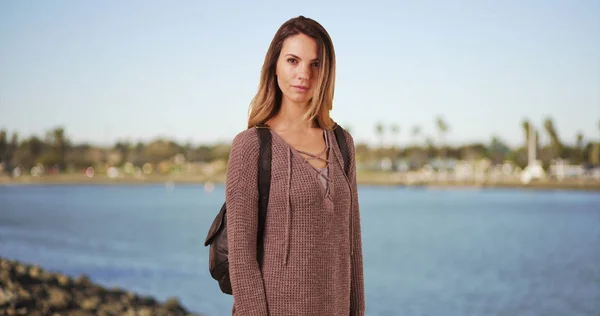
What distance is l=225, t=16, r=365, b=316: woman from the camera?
95.5 inches

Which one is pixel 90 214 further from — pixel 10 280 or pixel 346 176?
pixel 346 176

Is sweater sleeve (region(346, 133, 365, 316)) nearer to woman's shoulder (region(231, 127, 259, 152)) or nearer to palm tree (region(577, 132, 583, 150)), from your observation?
woman's shoulder (region(231, 127, 259, 152))

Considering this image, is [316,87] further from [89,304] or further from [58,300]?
[89,304]

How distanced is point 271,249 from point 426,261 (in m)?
36.7

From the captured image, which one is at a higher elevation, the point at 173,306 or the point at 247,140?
the point at 247,140

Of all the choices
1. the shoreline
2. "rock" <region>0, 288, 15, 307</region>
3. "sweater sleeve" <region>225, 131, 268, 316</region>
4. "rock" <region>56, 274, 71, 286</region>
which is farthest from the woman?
the shoreline

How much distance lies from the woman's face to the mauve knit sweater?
0.53ft

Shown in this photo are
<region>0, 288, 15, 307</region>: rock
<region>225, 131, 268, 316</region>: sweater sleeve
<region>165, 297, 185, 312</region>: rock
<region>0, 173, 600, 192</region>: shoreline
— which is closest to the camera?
<region>225, 131, 268, 316</region>: sweater sleeve

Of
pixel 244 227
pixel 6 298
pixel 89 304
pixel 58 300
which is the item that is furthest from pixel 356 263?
pixel 89 304

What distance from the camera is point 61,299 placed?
31.2 ft

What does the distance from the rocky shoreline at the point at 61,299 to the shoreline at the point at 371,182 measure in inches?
3677

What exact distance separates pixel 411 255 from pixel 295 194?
3931 cm

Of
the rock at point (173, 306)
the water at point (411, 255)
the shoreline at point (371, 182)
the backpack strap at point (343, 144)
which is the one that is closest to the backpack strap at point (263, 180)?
the backpack strap at point (343, 144)

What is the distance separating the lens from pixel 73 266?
30.8 meters
